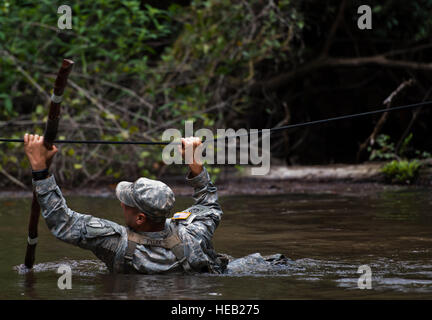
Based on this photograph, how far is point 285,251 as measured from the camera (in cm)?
734

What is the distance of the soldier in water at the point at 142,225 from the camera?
5160mm

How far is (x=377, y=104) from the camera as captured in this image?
16.8m

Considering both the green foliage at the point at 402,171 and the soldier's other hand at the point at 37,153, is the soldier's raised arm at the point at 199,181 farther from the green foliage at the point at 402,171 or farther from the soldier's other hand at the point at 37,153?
the green foliage at the point at 402,171

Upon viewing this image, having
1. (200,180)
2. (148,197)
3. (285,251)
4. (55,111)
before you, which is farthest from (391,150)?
(55,111)

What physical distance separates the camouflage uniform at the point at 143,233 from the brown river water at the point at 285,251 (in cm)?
11

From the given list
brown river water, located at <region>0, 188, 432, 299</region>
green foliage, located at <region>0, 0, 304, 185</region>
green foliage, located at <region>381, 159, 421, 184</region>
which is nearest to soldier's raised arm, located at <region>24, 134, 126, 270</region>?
brown river water, located at <region>0, 188, 432, 299</region>

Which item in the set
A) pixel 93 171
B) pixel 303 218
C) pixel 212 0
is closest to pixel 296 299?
pixel 303 218

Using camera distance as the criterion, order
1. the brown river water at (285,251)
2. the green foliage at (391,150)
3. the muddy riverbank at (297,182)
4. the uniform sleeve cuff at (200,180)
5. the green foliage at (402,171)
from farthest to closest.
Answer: the green foliage at (391,150)
the green foliage at (402,171)
the muddy riverbank at (297,182)
the uniform sleeve cuff at (200,180)
the brown river water at (285,251)

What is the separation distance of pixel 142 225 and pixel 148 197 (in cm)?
25

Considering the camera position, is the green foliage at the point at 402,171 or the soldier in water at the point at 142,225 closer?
the soldier in water at the point at 142,225

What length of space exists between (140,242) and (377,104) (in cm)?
1229

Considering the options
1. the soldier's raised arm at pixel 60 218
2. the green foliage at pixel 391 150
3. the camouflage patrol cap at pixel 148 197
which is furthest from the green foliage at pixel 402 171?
the soldier's raised arm at pixel 60 218

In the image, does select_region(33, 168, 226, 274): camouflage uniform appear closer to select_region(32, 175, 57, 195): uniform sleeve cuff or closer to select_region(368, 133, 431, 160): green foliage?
select_region(32, 175, 57, 195): uniform sleeve cuff

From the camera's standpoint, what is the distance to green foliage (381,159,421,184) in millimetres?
12711
